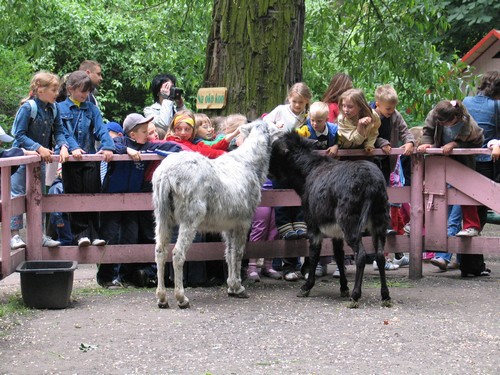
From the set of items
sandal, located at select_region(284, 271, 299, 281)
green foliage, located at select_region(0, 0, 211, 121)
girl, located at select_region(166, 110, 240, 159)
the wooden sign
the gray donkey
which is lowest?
sandal, located at select_region(284, 271, 299, 281)

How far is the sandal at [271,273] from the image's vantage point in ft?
28.5

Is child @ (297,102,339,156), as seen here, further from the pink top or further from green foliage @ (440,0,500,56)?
green foliage @ (440,0,500,56)

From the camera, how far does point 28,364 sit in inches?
213

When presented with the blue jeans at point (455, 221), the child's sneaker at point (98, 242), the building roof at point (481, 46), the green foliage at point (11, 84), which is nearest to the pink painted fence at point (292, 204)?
the child's sneaker at point (98, 242)

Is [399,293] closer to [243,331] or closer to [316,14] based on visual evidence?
[243,331]

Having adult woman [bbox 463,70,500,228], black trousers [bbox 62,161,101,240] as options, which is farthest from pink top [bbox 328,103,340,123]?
black trousers [bbox 62,161,101,240]

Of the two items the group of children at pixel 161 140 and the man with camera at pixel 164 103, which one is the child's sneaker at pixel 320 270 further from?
the man with camera at pixel 164 103

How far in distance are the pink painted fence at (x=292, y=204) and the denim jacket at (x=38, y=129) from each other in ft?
0.78

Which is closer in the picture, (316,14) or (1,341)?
(1,341)

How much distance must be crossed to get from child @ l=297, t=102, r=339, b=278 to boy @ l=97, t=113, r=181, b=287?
4.74 ft

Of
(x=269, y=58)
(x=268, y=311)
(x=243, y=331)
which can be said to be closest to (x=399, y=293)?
(x=268, y=311)

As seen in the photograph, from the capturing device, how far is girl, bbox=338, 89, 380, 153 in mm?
7988

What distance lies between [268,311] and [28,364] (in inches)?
87.2

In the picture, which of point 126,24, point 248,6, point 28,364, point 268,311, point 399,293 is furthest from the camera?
point 126,24
